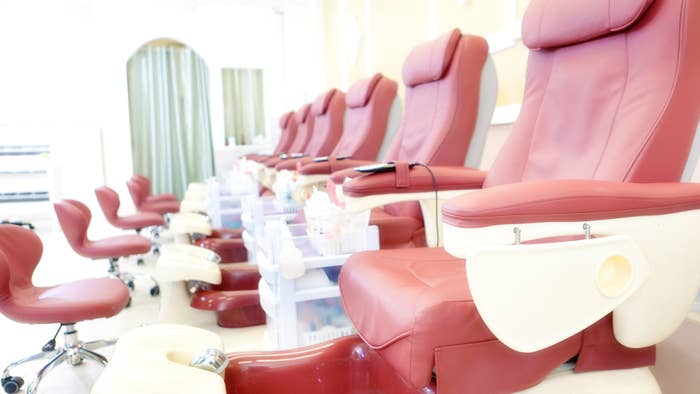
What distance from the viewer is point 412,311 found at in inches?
31.6

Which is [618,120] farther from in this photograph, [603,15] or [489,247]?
[489,247]

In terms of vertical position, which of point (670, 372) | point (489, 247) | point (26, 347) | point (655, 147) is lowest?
point (26, 347)

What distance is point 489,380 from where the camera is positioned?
2.75 feet

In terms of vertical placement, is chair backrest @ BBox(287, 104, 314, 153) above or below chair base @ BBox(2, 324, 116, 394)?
above

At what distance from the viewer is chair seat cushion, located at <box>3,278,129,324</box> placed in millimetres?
1608

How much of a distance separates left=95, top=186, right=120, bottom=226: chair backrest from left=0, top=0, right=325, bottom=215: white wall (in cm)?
208

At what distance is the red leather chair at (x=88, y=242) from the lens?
2.49 meters

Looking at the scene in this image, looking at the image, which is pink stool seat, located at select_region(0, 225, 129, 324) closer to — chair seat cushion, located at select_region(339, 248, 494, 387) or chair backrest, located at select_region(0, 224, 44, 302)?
chair backrest, located at select_region(0, 224, 44, 302)

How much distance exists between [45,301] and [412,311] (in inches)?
56.0

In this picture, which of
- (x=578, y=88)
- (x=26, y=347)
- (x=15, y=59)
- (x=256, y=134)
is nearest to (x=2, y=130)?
(x=15, y=59)

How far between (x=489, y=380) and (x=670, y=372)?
0.60 meters

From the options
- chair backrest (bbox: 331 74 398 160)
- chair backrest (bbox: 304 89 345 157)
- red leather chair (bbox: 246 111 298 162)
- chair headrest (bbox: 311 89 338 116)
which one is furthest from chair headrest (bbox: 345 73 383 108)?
red leather chair (bbox: 246 111 298 162)

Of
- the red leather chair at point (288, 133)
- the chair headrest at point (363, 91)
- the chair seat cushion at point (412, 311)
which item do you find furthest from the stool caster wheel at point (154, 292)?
the red leather chair at point (288, 133)

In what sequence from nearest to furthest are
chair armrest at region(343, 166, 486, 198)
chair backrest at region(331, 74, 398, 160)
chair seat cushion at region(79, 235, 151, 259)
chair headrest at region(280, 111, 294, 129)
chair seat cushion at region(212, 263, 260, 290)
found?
1. chair armrest at region(343, 166, 486, 198)
2. chair seat cushion at region(212, 263, 260, 290)
3. chair seat cushion at region(79, 235, 151, 259)
4. chair backrest at region(331, 74, 398, 160)
5. chair headrest at region(280, 111, 294, 129)
